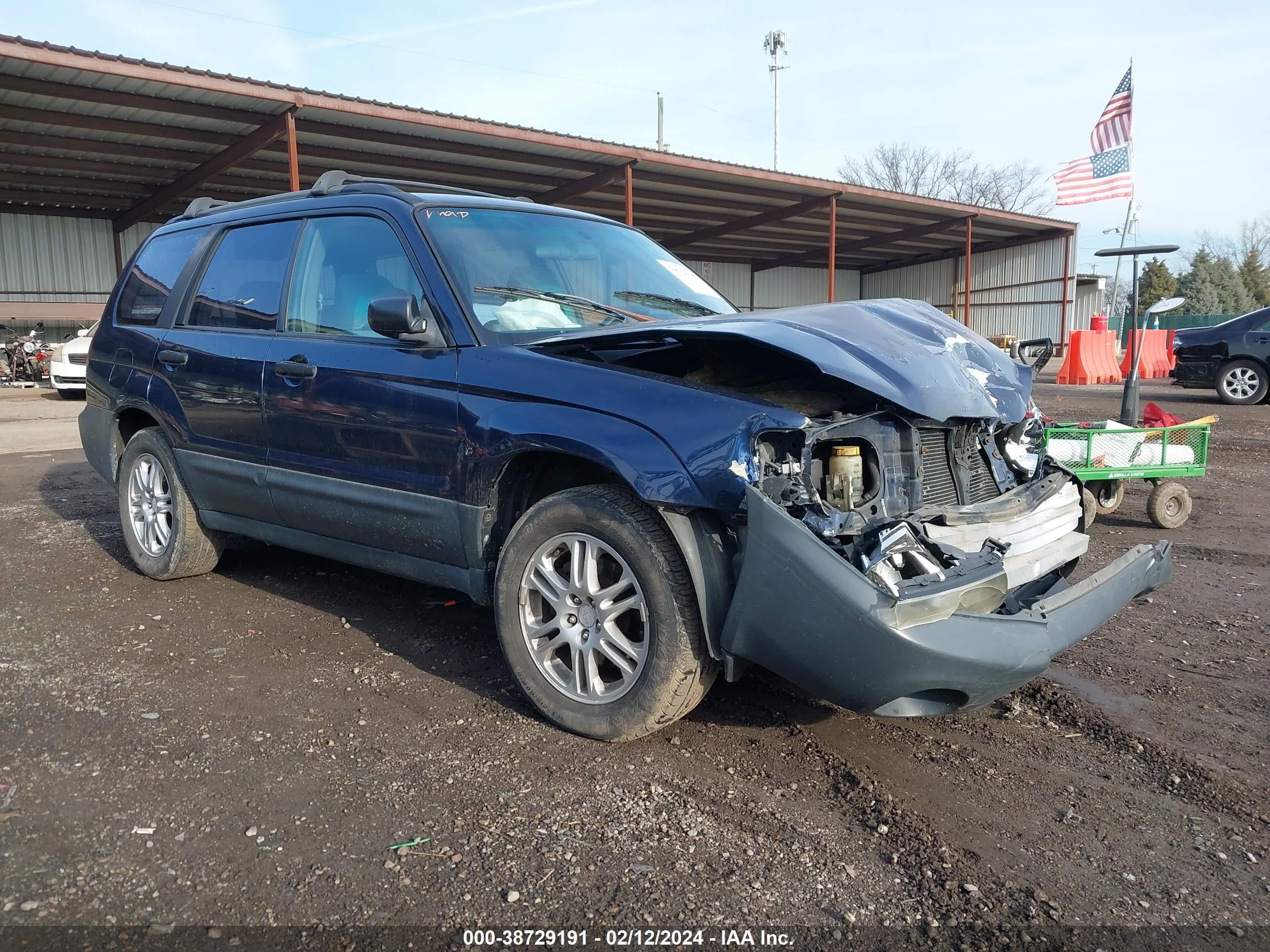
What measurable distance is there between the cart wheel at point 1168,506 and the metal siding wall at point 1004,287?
24.3 metres

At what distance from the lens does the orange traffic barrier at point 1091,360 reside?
19219 millimetres

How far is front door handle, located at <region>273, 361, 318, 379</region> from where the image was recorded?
12.8ft

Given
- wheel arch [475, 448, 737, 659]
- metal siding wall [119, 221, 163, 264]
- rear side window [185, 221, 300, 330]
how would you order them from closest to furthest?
wheel arch [475, 448, 737, 659] < rear side window [185, 221, 300, 330] < metal siding wall [119, 221, 163, 264]

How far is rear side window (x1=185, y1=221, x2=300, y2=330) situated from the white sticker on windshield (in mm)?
1704

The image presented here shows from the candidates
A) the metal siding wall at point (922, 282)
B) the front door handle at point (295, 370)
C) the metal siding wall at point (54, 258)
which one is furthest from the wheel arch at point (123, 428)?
the metal siding wall at point (922, 282)

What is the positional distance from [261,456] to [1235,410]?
13.9m

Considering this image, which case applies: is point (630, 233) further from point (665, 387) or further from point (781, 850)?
point (781, 850)

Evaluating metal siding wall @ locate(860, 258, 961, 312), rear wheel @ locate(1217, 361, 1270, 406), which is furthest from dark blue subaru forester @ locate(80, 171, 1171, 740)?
metal siding wall @ locate(860, 258, 961, 312)

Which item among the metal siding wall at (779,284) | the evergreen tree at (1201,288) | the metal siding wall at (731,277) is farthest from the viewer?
the evergreen tree at (1201,288)

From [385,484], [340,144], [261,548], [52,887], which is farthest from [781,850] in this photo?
[340,144]

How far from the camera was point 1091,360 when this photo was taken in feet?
63.6

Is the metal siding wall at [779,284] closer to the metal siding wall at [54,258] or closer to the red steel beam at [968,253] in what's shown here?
the red steel beam at [968,253]

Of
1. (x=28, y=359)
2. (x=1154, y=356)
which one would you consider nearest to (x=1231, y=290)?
(x=1154, y=356)

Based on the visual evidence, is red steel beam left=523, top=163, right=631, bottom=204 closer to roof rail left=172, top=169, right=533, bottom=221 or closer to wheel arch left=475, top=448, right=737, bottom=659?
roof rail left=172, top=169, right=533, bottom=221
